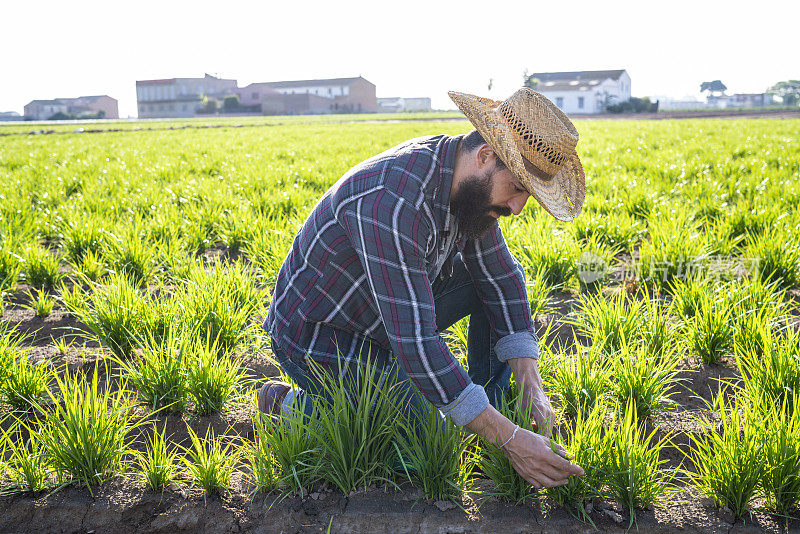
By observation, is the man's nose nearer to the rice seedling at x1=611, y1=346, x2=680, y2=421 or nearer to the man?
the man

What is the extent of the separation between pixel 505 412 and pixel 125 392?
62.6 inches

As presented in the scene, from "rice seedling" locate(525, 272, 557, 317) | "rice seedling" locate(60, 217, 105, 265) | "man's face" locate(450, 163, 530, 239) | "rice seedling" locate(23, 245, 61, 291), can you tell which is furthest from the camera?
"rice seedling" locate(60, 217, 105, 265)

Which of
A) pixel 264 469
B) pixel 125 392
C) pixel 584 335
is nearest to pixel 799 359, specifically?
pixel 584 335

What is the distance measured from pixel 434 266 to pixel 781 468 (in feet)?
3.87

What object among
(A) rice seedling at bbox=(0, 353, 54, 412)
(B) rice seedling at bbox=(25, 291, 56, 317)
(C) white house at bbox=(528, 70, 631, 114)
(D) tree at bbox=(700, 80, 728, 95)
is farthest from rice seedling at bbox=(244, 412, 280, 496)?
(D) tree at bbox=(700, 80, 728, 95)

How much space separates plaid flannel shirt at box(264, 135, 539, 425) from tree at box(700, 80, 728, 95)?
121 metres

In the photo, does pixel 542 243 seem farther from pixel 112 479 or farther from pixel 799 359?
pixel 112 479

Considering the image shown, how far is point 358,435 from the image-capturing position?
1788mm

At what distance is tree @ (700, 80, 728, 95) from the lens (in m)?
104

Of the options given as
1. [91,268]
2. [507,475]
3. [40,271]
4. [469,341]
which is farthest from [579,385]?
[40,271]

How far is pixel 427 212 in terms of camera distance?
1.72 m

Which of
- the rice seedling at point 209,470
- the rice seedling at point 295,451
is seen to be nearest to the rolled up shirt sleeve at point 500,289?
the rice seedling at point 295,451

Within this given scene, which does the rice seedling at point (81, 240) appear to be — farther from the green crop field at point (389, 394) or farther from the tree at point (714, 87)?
the tree at point (714, 87)

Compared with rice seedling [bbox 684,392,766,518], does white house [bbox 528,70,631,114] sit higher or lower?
higher
